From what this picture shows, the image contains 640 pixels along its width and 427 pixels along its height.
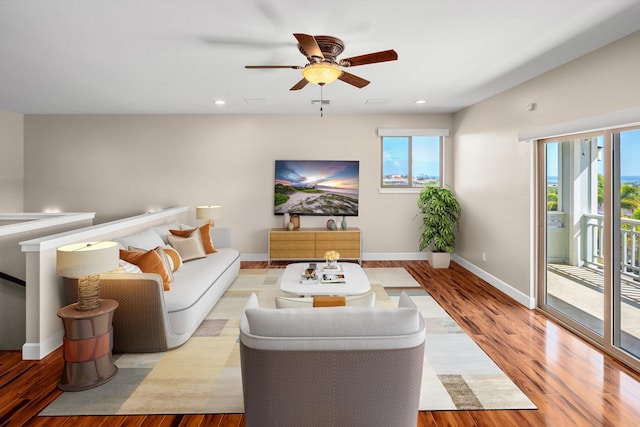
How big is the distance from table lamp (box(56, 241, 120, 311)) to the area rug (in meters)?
0.58

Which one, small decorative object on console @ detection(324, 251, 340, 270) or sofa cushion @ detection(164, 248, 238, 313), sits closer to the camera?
sofa cushion @ detection(164, 248, 238, 313)

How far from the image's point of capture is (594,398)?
2.31m

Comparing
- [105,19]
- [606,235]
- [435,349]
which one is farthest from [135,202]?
[606,235]

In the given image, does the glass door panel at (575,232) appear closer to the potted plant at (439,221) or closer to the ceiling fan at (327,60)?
the potted plant at (439,221)

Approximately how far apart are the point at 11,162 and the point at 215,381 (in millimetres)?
6035

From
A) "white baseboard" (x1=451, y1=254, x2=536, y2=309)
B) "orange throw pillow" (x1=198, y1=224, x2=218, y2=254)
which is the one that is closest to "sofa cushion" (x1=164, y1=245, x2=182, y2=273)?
"orange throw pillow" (x1=198, y1=224, x2=218, y2=254)

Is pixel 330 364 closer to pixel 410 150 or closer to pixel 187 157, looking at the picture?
pixel 410 150

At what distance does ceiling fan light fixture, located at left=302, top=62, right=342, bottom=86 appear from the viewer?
2.76 metres

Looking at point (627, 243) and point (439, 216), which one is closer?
point (627, 243)

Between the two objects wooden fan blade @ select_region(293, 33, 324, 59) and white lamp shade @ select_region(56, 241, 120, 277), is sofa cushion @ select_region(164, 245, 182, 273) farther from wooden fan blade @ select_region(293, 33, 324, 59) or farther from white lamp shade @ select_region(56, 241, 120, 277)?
wooden fan blade @ select_region(293, 33, 324, 59)

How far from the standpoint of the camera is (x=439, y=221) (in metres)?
5.83

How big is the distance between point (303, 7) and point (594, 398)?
3.15 meters

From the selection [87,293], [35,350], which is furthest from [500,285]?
[35,350]

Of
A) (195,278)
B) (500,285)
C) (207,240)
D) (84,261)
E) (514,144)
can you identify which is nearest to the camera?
(84,261)
